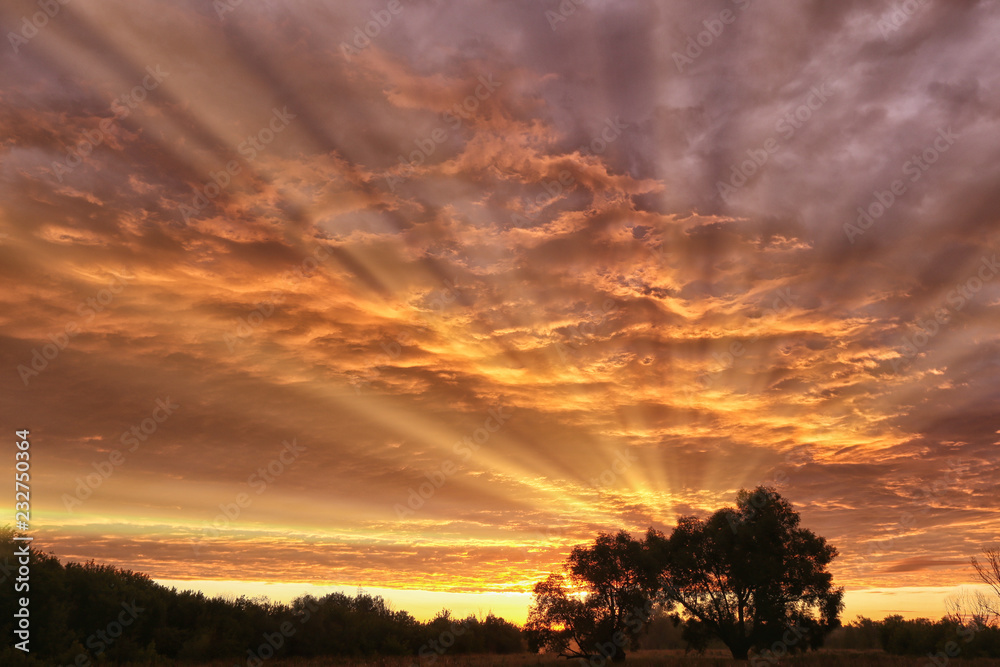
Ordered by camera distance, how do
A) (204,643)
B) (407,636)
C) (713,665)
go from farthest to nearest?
(407,636)
(204,643)
(713,665)

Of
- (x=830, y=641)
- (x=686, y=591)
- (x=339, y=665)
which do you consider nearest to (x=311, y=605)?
(x=339, y=665)

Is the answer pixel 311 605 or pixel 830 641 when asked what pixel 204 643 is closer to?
pixel 311 605

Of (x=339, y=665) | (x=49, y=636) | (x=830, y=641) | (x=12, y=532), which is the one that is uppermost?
(x=12, y=532)

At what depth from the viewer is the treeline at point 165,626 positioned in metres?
38.2

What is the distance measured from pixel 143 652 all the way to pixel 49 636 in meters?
7.30

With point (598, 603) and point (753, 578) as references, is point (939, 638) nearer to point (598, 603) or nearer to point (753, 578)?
point (753, 578)

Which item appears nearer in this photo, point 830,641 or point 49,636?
point 49,636

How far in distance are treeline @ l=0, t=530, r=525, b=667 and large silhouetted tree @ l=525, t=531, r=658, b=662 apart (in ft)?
73.3

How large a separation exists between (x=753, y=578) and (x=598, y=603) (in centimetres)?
1487

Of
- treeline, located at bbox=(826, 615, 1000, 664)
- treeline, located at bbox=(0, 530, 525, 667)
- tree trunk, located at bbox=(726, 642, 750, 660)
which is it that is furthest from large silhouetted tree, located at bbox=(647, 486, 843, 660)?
treeline, located at bbox=(0, 530, 525, 667)

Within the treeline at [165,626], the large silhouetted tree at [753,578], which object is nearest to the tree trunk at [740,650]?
the large silhouetted tree at [753,578]

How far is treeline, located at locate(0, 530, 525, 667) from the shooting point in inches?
1506

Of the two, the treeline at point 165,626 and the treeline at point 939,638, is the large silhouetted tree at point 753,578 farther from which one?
the treeline at point 165,626

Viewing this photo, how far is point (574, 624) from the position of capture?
2023 inches
